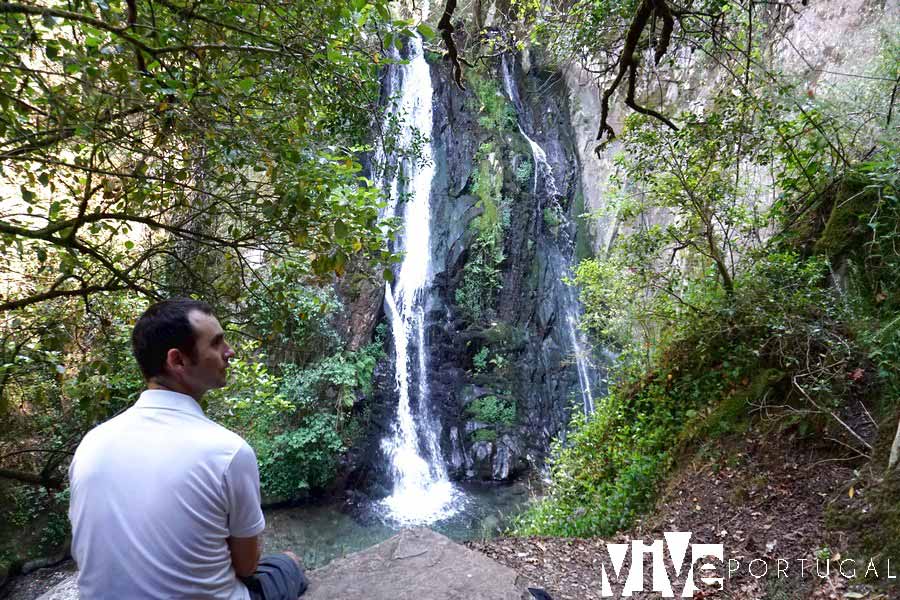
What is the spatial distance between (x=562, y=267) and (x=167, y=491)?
1302 centimetres

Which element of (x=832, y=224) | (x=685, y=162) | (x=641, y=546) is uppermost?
(x=685, y=162)

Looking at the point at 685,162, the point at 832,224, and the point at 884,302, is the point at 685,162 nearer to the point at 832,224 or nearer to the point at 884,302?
the point at 832,224

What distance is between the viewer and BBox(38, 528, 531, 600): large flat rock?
7.77 feet

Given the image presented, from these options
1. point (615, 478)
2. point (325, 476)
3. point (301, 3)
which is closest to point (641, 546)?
point (615, 478)

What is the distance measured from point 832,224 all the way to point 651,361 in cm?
240

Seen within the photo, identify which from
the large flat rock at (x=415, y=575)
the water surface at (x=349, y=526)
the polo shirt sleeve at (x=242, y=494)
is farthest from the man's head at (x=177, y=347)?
the water surface at (x=349, y=526)

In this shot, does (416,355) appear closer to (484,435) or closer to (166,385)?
(484,435)

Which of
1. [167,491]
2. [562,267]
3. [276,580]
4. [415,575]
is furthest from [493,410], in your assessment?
[167,491]

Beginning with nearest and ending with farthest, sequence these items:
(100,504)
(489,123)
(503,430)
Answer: (100,504), (503,430), (489,123)

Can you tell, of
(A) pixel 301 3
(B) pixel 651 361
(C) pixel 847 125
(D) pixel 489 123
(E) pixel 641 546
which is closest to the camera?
(A) pixel 301 3

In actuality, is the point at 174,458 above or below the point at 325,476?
above

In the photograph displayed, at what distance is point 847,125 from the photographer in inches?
177

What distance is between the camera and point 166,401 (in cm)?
155

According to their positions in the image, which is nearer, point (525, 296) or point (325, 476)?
point (325, 476)
